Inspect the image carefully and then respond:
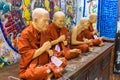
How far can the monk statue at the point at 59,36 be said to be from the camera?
2.65 meters

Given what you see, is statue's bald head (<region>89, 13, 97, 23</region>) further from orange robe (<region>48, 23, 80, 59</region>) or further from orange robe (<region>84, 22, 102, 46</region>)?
orange robe (<region>48, 23, 80, 59</region>)

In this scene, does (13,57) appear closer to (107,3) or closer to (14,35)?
(14,35)

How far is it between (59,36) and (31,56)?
81cm

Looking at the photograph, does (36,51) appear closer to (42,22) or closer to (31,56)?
(31,56)

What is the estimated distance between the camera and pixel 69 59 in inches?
113

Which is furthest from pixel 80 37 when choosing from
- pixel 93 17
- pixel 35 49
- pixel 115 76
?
pixel 115 76

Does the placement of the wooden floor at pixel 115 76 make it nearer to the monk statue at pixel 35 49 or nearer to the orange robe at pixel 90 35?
the orange robe at pixel 90 35

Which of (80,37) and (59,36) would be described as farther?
(80,37)

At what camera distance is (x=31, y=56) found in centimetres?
207

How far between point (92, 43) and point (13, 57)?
137 centimetres

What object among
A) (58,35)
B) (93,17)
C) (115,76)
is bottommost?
(115,76)

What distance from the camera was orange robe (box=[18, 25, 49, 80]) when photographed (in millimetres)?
2006

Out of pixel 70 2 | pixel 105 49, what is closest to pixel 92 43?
pixel 105 49

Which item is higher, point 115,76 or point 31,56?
point 31,56
